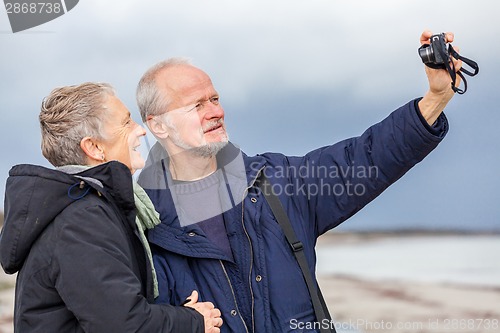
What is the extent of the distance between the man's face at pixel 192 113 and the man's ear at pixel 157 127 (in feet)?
0.06

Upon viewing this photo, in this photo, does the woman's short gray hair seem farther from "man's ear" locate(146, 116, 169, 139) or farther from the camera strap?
the camera strap

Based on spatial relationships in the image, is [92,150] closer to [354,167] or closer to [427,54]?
[354,167]

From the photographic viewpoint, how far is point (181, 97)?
2.47m

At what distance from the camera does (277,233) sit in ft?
7.33

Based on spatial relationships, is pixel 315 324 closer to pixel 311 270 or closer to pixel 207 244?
pixel 311 270

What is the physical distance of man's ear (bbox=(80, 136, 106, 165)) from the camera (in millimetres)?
1951

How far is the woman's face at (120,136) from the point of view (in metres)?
1.99

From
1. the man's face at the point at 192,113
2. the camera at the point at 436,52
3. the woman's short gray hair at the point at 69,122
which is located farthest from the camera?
the man's face at the point at 192,113

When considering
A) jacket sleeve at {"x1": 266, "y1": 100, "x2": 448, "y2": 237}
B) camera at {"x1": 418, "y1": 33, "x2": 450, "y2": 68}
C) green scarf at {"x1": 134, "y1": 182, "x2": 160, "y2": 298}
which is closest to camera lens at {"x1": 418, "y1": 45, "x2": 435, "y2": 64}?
camera at {"x1": 418, "y1": 33, "x2": 450, "y2": 68}

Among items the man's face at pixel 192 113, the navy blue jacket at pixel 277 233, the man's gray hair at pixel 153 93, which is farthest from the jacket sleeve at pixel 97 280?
the man's gray hair at pixel 153 93

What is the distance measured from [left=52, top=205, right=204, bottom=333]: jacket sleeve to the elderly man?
398 millimetres

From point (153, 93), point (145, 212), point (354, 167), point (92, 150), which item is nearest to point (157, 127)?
point (153, 93)

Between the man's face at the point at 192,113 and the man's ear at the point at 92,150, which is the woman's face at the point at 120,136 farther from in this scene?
the man's face at the point at 192,113

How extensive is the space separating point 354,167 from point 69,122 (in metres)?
0.94
